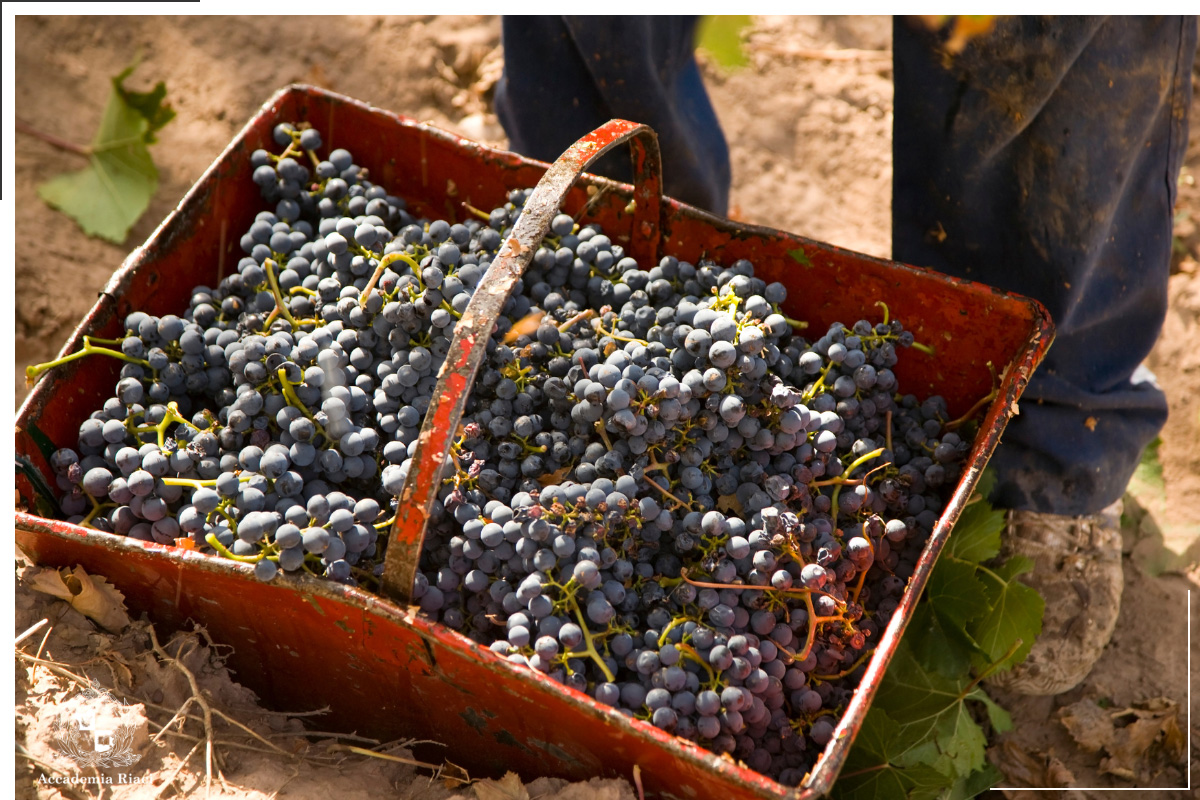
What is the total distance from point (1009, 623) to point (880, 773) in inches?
17.1

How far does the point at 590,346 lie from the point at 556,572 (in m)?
0.40

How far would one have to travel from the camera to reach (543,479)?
144 centimetres

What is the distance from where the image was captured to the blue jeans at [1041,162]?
1.61 meters

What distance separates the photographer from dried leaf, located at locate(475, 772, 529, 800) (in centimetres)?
144

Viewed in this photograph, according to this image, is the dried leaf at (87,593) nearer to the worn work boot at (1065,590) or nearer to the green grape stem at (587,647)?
the green grape stem at (587,647)

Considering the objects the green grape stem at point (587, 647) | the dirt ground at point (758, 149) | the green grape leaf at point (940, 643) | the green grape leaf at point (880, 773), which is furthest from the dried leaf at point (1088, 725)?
the green grape stem at point (587, 647)

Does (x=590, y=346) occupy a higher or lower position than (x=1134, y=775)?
higher

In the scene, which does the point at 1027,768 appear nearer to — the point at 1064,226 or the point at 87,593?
the point at 1064,226

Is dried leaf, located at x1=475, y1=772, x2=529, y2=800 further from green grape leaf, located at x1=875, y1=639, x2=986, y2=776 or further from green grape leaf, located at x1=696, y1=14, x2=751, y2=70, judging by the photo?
green grape leaf, located at x1=696, y1=14, x2=751, y2=70

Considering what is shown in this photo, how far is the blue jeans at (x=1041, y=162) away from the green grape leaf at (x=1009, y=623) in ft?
0.82

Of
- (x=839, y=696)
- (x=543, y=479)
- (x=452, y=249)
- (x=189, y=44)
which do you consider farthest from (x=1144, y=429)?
(x=189, y=44)

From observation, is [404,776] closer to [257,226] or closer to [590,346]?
[590,346]
